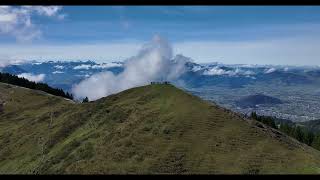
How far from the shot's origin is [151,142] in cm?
8550

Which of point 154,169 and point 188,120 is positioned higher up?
point 188,120

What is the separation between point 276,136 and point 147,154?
25.3 meters

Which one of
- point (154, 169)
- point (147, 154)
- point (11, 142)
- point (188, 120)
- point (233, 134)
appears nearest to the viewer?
point (154, 169)

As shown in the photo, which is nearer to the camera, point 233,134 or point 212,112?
point 233,134

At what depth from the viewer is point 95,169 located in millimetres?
76188

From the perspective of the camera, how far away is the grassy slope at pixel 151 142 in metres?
76.0

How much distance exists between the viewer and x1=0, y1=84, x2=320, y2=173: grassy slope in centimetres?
7600

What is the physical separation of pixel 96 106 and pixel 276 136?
4505cm

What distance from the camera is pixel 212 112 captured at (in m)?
93.2

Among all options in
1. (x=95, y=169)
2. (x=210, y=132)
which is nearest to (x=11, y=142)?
(x=95, y=169)
